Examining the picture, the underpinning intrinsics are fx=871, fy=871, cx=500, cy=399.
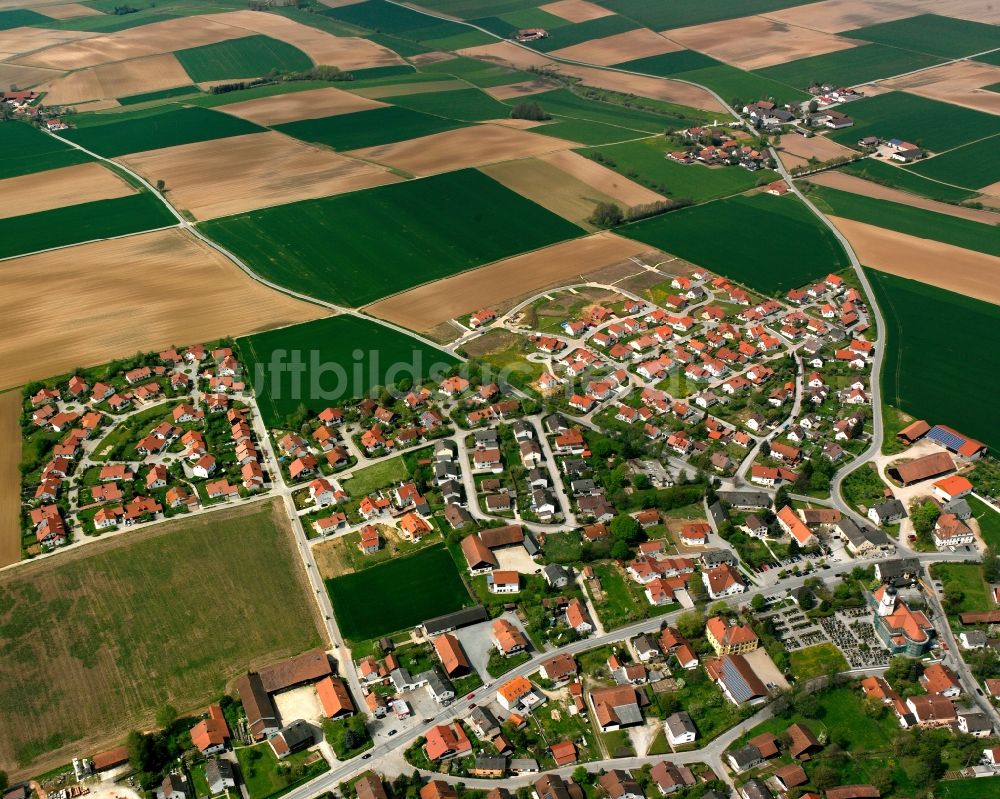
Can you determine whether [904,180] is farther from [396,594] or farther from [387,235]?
[396,594]

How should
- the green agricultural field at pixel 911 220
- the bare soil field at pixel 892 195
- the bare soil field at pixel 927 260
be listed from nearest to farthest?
the bare soil field at pixel 927 260 < the green agricultural field at pixel 911 220 < the bare soil field at pixel 892 195

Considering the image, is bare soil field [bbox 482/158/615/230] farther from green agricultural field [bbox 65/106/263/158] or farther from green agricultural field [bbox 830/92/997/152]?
green agricultural field [bbox 830/92/997/152]

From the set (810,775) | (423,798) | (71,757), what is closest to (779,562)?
(810,775)

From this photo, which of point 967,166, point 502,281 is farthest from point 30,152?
point 967,166

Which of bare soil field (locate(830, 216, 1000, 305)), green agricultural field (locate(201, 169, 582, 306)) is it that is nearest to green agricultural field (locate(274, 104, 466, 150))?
green agricultural field (locate(201, 169, 582, 306))

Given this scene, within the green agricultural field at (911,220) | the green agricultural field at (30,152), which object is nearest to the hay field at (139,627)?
the green agricultural field at (911,220)

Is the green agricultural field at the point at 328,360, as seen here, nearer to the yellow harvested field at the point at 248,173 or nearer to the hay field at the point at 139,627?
the hay field at the point at 139,627
